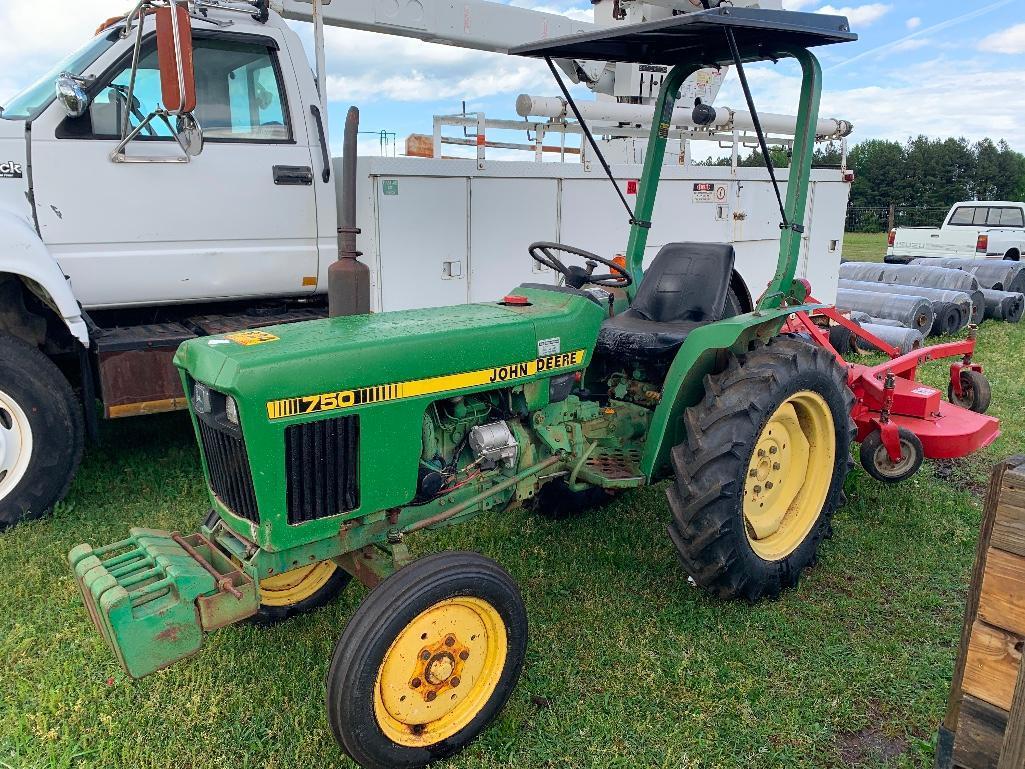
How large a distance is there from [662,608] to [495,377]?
4.21 feet

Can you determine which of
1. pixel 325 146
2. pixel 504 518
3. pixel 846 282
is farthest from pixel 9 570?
pixel 846 282

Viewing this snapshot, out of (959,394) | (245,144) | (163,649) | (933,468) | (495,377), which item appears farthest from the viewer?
(959,394)

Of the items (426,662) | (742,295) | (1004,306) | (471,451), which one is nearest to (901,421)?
(742,295)

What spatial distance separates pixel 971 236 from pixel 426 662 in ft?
47.5

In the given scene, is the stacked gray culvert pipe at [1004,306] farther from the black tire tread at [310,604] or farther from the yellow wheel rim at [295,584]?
the yellow wheel rim at [295,584]

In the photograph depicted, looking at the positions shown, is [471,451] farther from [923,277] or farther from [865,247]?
[865,247]

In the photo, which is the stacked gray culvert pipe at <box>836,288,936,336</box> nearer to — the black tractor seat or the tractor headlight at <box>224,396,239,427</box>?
the black tractor seat

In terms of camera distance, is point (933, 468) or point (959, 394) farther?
point (959, 394)

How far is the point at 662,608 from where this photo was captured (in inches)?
130

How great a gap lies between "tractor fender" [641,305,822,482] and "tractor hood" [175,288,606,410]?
38 cm

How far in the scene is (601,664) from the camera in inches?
116

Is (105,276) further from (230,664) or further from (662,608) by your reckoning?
(662,608)

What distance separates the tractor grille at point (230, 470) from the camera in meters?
2.43

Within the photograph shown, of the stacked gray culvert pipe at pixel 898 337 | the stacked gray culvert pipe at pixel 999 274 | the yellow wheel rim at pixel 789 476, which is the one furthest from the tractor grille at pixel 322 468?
the stacked gray culvert pipe at pixel 999 274
